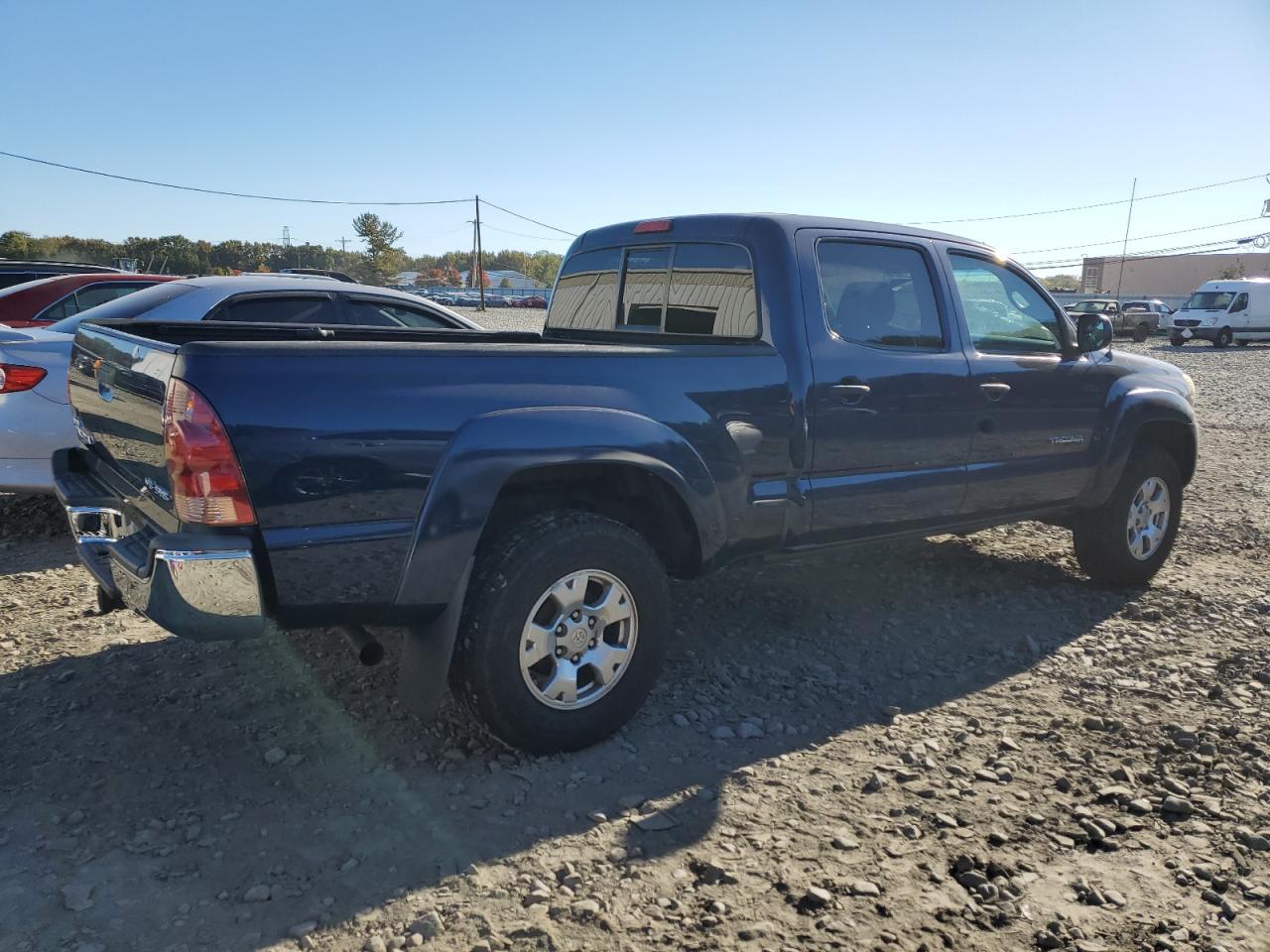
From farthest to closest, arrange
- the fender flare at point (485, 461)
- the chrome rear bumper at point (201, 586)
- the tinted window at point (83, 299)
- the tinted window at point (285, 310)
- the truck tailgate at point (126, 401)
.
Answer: the tinted window at point (83, 299), the tinted window at point (285, 310), the fender flare at point (485, 461), the truck tailgate at point (126, 401), the chrome rear bumper at point (201, 586)

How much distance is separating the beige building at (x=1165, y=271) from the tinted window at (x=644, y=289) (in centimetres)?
9597

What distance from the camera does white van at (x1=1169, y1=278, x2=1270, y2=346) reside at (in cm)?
3088

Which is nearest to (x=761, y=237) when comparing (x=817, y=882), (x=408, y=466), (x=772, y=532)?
(x=772, y=532)

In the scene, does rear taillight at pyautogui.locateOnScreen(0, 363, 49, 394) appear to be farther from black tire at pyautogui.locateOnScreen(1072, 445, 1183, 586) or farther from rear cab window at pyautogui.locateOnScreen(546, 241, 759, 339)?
black tire at pyautogui.locateOnScreen(1072, 445, 1183, 586)

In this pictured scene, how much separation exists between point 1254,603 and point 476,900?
462 centimetres

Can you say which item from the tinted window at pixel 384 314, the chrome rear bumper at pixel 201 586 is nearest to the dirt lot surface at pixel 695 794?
the chrome rear bumper at pixel 201 586

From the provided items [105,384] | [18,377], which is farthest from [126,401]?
[18,377]

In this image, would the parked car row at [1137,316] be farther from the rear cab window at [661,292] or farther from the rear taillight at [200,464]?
the rear taillight at [200,464]

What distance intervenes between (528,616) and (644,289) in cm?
206

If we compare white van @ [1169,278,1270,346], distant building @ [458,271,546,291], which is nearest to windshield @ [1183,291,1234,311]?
white van @ [1169,278,1270,346]

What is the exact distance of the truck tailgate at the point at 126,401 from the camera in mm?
2750

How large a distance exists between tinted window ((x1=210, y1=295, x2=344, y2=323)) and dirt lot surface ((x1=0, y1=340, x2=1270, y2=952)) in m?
2.24

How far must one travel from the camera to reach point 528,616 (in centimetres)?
309

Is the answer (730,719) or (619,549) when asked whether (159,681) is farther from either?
(730,719)
